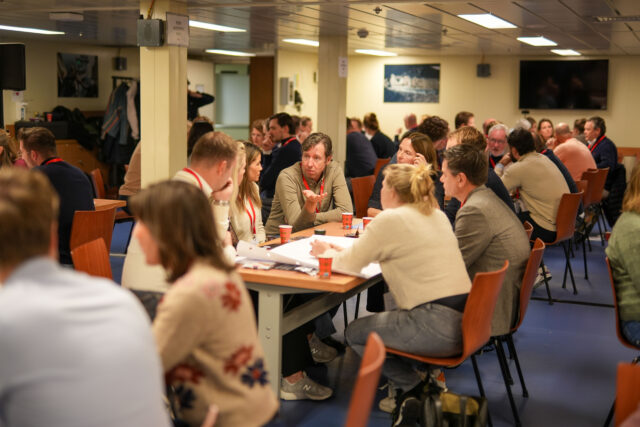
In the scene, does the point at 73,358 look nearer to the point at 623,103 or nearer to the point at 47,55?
the point at 47,55

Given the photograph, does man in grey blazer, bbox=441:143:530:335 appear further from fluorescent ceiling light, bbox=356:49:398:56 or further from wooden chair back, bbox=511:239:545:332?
fluorescent ceiling light, bbox=356:49:398:56

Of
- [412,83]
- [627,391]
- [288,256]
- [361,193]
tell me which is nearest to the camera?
[627,391]

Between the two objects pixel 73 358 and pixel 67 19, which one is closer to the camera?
pixel 73 358

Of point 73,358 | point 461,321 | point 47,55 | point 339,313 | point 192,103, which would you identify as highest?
point 47,55

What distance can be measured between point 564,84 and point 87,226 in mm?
11014

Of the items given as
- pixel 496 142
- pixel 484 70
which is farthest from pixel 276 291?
pixel 484 70

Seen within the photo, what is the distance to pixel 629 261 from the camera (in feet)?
11.1

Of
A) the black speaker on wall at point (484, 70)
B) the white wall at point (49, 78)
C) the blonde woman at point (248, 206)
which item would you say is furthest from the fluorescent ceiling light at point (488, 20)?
the white wall at point (49, 78)

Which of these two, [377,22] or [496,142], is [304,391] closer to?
[496,142]

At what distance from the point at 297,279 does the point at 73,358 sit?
1781mm

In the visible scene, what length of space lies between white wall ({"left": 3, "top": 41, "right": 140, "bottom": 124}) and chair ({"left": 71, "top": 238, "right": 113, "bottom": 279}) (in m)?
9.33

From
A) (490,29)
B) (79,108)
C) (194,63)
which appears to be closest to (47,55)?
(79,108)

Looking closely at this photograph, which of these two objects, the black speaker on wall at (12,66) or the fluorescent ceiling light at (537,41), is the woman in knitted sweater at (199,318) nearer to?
the black speaker on wall at (12,66)

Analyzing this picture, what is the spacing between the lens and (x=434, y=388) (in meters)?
3.26
